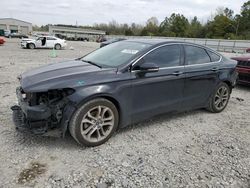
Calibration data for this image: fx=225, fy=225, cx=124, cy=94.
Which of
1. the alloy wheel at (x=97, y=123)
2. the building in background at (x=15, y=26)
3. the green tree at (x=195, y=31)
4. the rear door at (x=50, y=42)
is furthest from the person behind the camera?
the building in background at (x=15, y=26)

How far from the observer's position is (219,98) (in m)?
4.89

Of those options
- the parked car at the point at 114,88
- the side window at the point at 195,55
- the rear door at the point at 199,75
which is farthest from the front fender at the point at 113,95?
the side window at the point at 195,55

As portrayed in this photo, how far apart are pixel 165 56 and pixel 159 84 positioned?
53 centimetres

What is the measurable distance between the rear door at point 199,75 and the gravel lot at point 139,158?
0.51m

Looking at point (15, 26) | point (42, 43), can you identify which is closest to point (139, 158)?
point (42, 43)

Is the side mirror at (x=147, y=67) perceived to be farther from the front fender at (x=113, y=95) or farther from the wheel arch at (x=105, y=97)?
the wheel arch at (x=105, y=97)

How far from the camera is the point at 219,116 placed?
15.7 ft

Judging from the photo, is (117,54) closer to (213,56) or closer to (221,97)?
(213,56)

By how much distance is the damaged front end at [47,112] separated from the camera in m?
2.96

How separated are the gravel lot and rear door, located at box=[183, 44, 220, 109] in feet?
1.69

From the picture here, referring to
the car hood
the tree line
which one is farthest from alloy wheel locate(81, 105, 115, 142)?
the tree line

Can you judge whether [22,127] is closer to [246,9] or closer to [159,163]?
[159,163]

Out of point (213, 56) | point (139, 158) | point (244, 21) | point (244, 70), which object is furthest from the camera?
point (244, 21)

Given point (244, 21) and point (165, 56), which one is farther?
point (244, 21)
